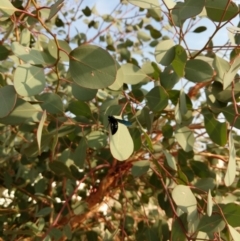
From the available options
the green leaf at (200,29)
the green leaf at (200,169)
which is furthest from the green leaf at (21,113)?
the green leaf at (200,29)

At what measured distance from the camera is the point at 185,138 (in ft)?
2.66

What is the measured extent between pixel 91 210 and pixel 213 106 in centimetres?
42

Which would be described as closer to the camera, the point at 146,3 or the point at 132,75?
the point at 146,3

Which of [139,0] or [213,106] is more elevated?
[139,0]

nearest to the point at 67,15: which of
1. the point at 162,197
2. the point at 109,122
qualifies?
the point at 162,197

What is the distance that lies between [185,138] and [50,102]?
252 mm

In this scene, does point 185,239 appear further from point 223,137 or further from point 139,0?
point 139,0

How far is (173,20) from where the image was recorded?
0.69 meters

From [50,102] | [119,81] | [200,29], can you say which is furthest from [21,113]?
[200,29]

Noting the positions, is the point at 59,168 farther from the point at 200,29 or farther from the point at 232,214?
the point at 200,29

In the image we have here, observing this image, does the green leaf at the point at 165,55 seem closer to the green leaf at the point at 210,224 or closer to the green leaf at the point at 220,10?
the green leaf at the point at 220,10

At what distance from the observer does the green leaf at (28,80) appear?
0.57m

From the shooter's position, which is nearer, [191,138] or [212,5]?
[212,5]

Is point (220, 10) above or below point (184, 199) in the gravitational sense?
above
